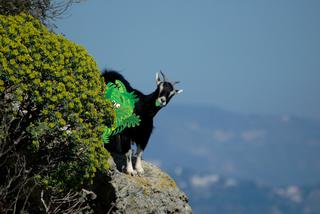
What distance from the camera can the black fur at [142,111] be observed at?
17766 mm

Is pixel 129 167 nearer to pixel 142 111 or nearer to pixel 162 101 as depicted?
pixel 142 111

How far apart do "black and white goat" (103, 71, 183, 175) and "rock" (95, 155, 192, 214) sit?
20.6 inches

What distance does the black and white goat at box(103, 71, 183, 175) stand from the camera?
1772 cm

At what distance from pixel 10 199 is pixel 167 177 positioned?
453cm

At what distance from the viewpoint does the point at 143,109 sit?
18.0m

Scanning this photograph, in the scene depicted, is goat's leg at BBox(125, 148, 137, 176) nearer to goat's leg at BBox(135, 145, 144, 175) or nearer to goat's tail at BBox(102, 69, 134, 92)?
goat's leg at BBox(135, 145, 144, 175)

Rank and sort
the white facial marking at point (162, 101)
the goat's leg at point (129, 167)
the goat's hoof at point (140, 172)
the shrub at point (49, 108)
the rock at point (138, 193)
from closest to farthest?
the shrub at point (49, 108) < the rock at point (138, 193) < the goat's leg at point (129, 167) < the goat's hoof at point (140, 172) < the white facial marking at point (162, 101)

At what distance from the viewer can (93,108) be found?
14.3 metres

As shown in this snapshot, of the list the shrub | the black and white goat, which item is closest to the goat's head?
the black and white goat

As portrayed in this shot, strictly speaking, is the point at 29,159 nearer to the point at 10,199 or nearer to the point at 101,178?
the point at 10,199

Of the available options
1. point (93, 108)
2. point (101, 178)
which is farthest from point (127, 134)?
point (93, 108)

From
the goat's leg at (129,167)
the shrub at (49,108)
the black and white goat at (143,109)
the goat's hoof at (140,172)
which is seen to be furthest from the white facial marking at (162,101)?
the shrub at (49,108)

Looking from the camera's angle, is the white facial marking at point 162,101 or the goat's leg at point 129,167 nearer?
the goat's leg at point 129,167

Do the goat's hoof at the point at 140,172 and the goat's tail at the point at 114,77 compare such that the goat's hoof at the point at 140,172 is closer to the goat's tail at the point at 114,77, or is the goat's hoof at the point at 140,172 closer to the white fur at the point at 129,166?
the white fur at the point at 129,166
